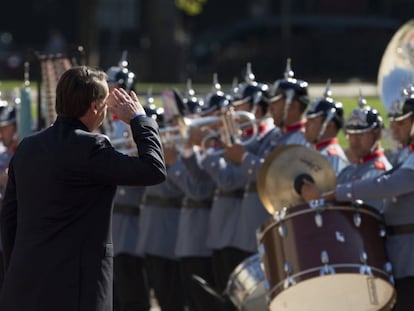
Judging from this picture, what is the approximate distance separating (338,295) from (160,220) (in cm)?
276

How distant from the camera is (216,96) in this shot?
10.3 meters

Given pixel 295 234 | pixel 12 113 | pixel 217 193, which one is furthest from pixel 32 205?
pixel 12 113

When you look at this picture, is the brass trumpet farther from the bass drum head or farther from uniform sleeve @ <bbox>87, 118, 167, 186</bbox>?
uniform sleeve @ <bbox>87, 118, 167, 186</bbox>

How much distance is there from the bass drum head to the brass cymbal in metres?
0.60

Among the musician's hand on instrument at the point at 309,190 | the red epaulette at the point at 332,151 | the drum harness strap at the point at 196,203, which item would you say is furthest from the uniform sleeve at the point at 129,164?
the drum harness strap at the point at 196,203

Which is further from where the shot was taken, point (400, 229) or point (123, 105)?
point (400, 229)

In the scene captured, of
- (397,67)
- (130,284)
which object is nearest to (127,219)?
(130,284)

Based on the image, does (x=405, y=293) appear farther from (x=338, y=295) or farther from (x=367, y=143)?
(x=367, y=143)

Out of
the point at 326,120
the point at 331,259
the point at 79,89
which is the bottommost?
the point at 331,259

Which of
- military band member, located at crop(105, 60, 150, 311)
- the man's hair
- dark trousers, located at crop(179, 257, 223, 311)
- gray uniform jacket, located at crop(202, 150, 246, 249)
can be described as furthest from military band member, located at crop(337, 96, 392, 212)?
the man's hair

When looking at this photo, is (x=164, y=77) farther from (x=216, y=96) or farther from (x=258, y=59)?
(x=216, y=96)

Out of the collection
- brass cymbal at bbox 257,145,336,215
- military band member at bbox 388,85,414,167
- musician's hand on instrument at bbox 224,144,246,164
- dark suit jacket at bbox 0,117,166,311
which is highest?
musician's hand on instrument at bbox 224,144,246,164

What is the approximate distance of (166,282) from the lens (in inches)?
417

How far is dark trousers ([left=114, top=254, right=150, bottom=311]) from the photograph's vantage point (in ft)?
35.1
